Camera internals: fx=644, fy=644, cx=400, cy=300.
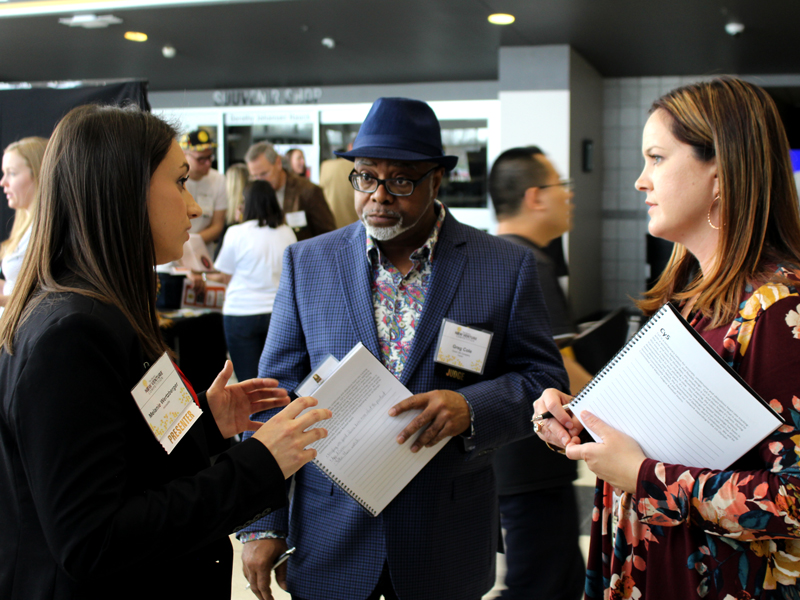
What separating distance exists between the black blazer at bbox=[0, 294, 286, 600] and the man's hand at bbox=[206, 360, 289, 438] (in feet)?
0.92

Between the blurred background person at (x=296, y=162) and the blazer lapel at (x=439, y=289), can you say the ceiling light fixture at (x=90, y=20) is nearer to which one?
the blurred background person at (x=296, y=162)

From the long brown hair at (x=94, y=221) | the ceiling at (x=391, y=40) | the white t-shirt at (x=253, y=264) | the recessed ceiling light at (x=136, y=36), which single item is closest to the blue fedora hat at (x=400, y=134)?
the long brown hair at (x=94, y=221)

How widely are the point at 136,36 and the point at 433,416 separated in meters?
6.23

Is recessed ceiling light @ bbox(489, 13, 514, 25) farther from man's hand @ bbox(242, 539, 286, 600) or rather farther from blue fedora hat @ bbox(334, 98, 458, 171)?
man's hand @ bbox(242, 539, 286, 600)

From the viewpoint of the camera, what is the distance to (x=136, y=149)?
1056 millimetres

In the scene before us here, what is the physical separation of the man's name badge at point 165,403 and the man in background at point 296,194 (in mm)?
3443

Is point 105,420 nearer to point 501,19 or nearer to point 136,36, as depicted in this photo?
point 501,19

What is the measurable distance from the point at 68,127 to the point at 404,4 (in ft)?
15.0

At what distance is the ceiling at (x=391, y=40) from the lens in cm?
524

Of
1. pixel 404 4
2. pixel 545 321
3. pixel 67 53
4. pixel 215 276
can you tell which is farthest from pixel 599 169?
pixel 545 321

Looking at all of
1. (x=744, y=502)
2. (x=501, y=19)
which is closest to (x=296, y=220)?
(x=501, y=19)

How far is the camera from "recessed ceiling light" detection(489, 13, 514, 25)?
5309mm

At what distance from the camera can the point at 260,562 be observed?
4.70ft

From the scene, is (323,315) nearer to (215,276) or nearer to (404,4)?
(215,276)
